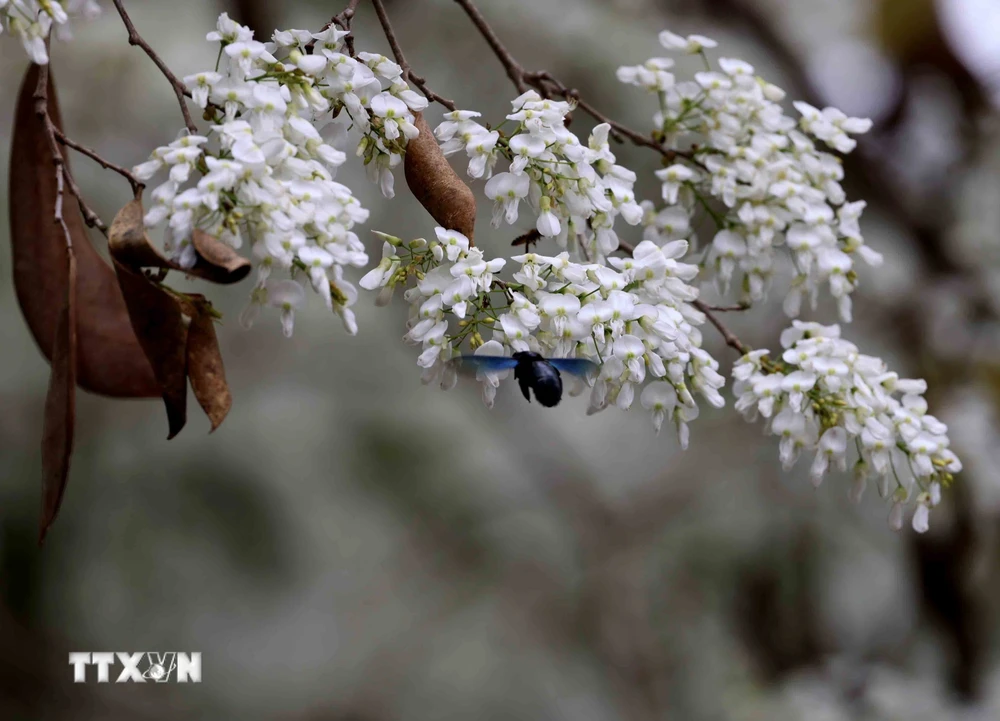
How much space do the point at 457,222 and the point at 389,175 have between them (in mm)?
72

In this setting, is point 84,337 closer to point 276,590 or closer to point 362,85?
point 362,85

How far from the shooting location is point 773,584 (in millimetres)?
2076

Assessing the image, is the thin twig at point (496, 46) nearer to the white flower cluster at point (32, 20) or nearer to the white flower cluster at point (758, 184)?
the white flower cluster at point (758, 184)

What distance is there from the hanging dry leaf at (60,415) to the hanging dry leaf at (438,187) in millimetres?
277

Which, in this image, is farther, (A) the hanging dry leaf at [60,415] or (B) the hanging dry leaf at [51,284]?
(B) the hanging dry leaf at [51,284]

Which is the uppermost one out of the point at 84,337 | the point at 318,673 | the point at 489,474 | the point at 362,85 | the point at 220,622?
the point at 362,85

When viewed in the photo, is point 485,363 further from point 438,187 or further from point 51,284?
point 51,284

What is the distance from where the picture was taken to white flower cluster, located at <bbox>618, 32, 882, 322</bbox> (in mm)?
921

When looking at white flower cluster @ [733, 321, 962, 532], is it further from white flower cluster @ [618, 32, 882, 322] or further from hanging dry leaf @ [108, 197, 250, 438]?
hanging dry leaf @ [108, 197, 250, 438]

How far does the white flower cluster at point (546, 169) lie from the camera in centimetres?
71

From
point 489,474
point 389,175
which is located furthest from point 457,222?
point 489,474

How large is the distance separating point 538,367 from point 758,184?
14.8 inches
